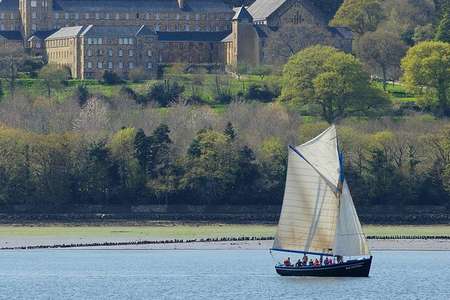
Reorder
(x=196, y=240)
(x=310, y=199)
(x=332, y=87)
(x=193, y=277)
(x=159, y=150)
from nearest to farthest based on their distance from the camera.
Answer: (x=310, y=199)
(x=193, y=277)
(x=196, y=240)
(x=159, y=150)
(x=332, y=87)

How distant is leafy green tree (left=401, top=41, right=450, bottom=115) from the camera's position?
190 metres

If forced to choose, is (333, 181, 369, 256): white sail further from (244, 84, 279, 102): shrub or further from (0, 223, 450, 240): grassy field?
(244, 84, 279, 102): shrub

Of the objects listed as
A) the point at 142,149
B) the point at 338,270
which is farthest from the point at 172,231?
the point at 338,270

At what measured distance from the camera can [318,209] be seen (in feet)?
314

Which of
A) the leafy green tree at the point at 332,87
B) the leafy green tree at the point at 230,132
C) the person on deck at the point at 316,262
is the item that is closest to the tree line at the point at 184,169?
the leafy green tree at the point at 230,132

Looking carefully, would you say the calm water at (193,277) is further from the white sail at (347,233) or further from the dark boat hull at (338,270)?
the white sail at (347,233)

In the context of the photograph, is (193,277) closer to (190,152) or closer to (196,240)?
(196,240)

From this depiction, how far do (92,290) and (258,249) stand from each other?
71.8ft

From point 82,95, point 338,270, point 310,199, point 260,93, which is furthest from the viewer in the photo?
point 260,93

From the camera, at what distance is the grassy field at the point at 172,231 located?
12181 cm

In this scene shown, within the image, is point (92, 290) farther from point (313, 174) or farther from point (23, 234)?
point (23, 234)

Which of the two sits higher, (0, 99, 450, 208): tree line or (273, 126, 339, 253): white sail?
(273, 126, 339, 253): white sail

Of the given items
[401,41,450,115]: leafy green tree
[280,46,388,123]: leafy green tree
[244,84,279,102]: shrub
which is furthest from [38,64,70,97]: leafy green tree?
[401,41,450,115]: leafy green tree

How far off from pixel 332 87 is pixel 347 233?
8861 centimetres
